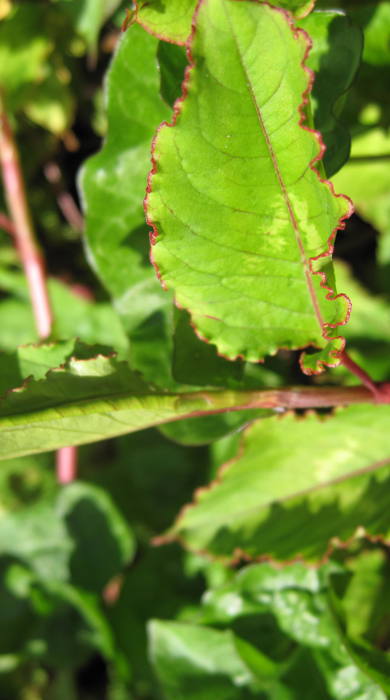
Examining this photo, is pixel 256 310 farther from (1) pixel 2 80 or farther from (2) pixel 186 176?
(1) pixel 2 80

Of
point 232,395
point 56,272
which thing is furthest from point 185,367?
point 56,272

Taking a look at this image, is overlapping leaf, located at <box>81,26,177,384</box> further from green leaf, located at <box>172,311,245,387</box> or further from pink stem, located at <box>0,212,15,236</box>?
pink stem, located at <box>0,212,15,236</box>

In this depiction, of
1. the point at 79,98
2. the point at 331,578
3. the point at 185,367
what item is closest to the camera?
the point at 185,367

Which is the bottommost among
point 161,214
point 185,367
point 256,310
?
point 185,367

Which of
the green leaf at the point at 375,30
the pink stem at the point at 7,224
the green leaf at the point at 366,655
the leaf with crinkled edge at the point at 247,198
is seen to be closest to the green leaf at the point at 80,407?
the leaf with crinkled edge at the point at 247,198

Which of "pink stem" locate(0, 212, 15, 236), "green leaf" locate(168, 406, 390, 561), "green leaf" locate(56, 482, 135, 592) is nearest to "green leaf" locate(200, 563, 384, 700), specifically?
"green leaf" locate(168, 406, 390, 561)

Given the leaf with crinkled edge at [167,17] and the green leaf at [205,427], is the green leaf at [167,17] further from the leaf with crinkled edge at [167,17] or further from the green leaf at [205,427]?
the green leaf at [205,427]

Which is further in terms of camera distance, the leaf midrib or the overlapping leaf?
the overlapping leaf
